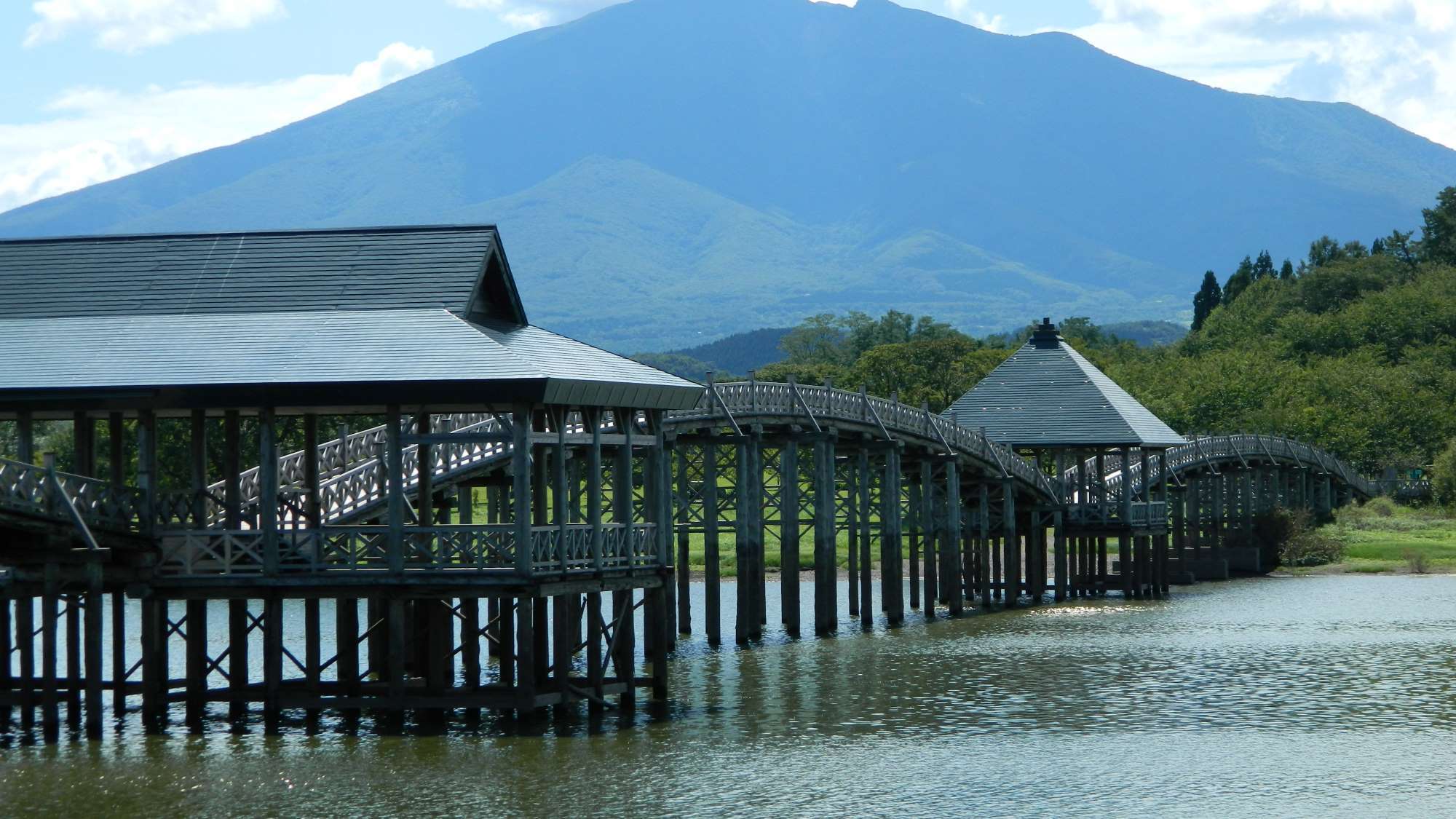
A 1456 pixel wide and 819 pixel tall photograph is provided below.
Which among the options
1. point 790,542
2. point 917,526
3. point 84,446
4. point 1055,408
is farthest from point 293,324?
point 1055,408

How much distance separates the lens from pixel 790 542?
157ft

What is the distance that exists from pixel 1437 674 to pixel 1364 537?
41.1 metres

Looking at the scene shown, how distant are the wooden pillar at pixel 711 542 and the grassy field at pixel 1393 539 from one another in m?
29.9

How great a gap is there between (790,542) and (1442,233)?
125m

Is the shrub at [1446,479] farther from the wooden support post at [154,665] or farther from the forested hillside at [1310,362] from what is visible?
the wooden support post at [154,665]

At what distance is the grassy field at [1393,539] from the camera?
7069 cm

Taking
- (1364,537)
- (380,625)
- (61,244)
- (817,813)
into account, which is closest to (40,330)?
(61,244)

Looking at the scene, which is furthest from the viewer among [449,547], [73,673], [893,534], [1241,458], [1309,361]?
[1309,361]

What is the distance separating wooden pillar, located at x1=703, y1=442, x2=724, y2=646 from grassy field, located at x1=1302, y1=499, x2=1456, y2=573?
29910mm

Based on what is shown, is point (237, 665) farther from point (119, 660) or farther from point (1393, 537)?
point (1393, 537)

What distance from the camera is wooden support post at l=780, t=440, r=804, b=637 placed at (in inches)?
1866

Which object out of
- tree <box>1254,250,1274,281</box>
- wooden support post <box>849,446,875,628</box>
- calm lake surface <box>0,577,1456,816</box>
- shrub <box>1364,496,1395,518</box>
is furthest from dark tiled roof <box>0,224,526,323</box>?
tree <box>1254,250,1274,281</box>

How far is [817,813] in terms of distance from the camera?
25.2 metres

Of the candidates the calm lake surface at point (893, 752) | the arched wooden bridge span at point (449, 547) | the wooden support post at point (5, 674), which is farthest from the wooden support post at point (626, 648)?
the wooden support post at point (5, 674)
